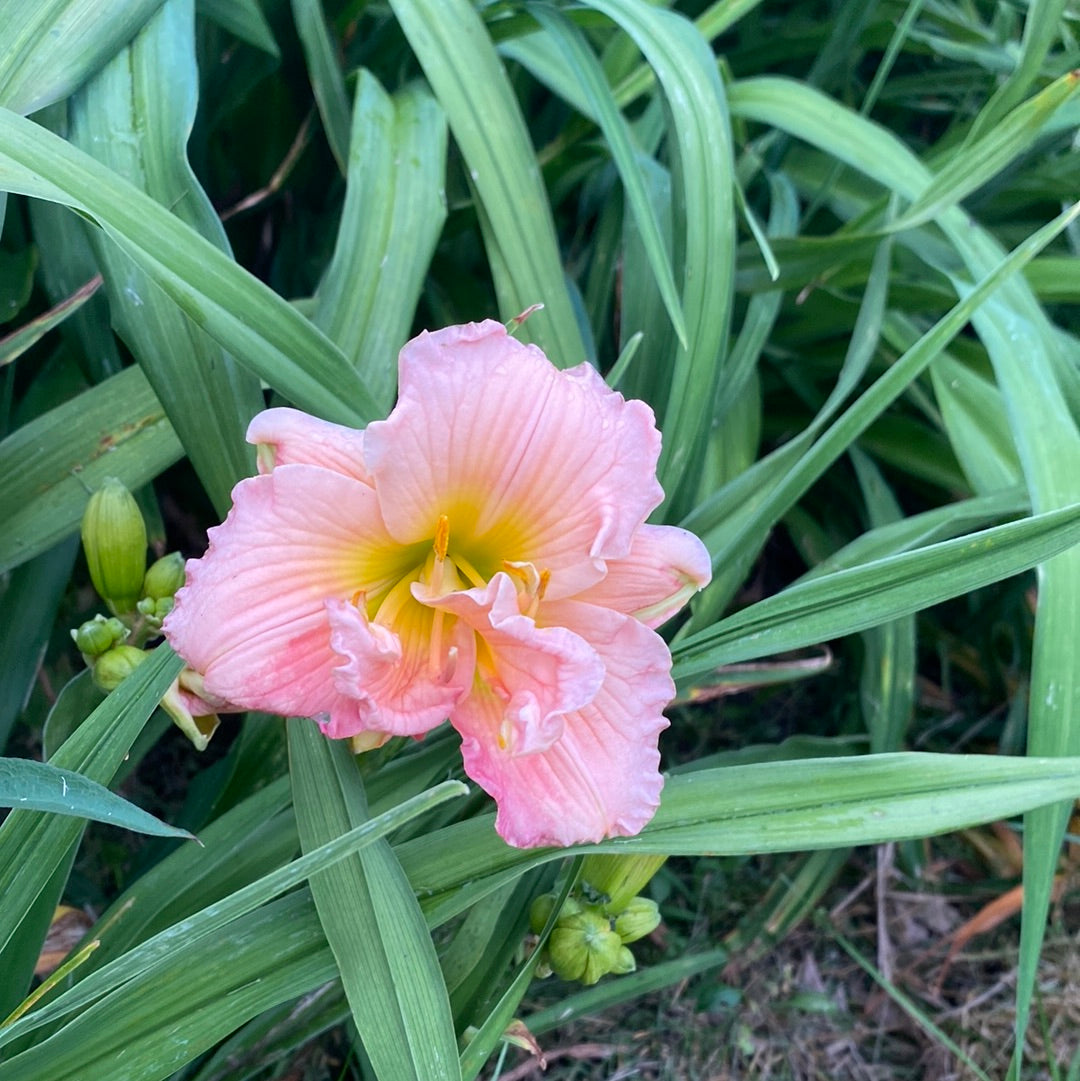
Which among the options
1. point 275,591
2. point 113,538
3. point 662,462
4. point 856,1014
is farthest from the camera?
point 856,1014

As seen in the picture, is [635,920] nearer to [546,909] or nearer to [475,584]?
[546,909]

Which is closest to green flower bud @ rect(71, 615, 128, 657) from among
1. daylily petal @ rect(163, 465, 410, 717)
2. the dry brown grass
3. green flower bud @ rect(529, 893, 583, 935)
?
daylily petal @ rect(163, 465, 410, 717)

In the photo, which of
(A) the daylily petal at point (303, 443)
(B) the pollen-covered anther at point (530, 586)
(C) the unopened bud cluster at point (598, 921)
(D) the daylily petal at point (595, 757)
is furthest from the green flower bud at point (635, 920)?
(A) the daylily petal at point (303, 443)

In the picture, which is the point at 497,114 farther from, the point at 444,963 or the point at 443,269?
the point at 444,963

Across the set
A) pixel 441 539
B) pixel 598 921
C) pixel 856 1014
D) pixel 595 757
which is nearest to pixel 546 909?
pixel 598 921

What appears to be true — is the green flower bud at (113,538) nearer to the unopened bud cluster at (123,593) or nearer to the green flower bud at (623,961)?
the unopened bud cluster at (123,593)

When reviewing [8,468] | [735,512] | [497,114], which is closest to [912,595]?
[735,512]
